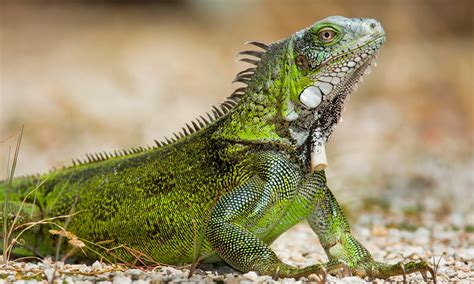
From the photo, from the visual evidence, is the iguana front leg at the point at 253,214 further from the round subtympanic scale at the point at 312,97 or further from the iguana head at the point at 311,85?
the round subtympanic scale at the point at 312,97

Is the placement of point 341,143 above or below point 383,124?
below

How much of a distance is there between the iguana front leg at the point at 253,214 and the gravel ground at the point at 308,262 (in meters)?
0.16

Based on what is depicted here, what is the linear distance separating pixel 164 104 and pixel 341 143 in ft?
21.2

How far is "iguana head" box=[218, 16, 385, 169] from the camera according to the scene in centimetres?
703

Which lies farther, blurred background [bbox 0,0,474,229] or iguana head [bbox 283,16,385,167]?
blurred background [bbox 0,0,474,229]

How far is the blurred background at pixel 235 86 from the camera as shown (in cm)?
1460

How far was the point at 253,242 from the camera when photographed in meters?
6.89

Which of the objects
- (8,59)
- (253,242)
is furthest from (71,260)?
(8,59)

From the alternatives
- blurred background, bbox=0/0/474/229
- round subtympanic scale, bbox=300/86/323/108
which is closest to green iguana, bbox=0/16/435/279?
round subtympanic scale, bbox=300/86/323/108

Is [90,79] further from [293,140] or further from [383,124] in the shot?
[293,140]

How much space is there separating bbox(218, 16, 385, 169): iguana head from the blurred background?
4.90 m

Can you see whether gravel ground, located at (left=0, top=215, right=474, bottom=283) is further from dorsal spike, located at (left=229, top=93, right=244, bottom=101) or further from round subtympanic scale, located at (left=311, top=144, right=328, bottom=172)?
dorsal spike, located at (left=229, top=93, right=244, bottom=101)

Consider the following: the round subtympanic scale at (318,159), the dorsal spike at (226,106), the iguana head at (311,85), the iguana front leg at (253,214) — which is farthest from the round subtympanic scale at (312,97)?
the dorsal spike at (226,106)

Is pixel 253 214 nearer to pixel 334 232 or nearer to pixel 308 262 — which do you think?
pixel 334 232
